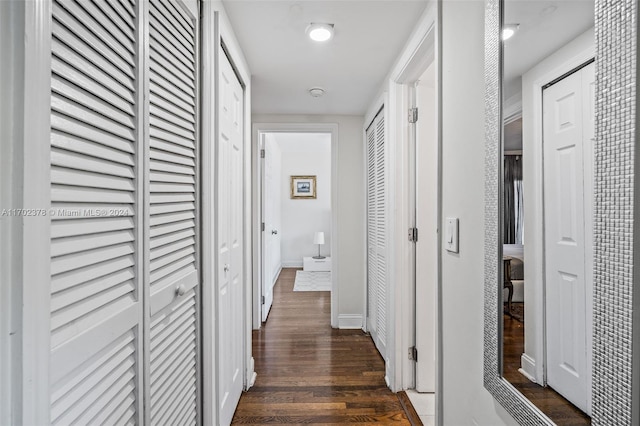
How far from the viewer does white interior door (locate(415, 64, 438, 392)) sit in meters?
2.24

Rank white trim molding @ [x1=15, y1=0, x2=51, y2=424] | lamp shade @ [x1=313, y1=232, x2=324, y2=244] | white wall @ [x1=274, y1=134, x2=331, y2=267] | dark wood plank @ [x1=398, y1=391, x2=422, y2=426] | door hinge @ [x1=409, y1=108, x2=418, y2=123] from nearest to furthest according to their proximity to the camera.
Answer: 1. white trim molding @ [x1=15, y1=0, x2=51, y2=424]
2. dark wood plank @ [x1=398, y1=391, x2=422, y2=426]
3. door hinge @ [x1=409, y1=108, x2=418, y2=123]
4. lamp shade @ [x1=313, y1=232, x2=324, y2=244]
5. white wall @ [x1=274, y1=134, x2=331, y2=267]

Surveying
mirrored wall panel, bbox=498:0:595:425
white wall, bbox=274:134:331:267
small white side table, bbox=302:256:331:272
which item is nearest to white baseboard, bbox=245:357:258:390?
mirrored wall panel, bbox=498:0:595:425

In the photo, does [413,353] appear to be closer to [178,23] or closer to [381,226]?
[381,226]

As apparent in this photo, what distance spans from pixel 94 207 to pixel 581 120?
3.31 ft

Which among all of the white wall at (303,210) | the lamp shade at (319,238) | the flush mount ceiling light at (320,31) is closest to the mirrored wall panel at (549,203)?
the flush mount ceiling light at (320,31)

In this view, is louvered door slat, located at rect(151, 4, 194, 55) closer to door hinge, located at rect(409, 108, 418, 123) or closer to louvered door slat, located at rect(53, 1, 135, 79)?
louvered door slat, located at rect(53, 1, 135, 79)

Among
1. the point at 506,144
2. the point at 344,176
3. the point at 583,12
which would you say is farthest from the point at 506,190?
the point at 344,176

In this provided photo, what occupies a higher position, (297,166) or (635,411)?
(297,166)

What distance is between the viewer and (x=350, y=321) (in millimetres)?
Result: 3496

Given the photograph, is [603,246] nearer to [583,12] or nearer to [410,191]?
[583,12]

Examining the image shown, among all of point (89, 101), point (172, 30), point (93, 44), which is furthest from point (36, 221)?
point (172, 30)

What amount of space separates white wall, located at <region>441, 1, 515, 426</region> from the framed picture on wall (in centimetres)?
577

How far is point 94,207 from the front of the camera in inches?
28.7

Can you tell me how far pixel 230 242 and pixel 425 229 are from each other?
49.0 inches
